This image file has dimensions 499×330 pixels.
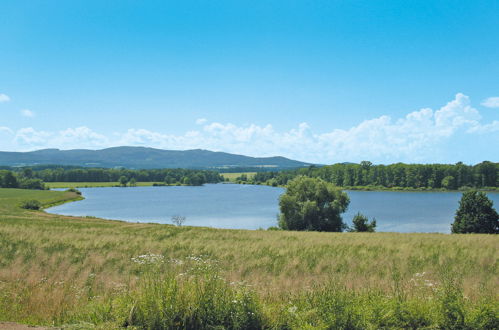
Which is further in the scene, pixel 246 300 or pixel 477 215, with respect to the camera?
pixel 477 215

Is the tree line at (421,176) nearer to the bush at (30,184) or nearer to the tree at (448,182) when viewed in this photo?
the tree at (448,182)

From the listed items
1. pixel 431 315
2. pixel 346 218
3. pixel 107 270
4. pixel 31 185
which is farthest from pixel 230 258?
pixel 31 185

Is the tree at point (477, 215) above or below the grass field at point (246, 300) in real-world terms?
below

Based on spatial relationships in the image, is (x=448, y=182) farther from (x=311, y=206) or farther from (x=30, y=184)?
(x=30, y=184)

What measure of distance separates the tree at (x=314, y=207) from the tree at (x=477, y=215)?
1445cm

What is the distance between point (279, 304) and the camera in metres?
6.27

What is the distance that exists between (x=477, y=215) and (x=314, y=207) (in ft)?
62.4

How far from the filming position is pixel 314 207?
51.2m

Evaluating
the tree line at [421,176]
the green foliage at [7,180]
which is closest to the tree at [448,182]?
the tree line at [421,176]

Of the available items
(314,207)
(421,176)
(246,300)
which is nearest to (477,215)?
(314,207)

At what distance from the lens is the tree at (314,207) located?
51.7m

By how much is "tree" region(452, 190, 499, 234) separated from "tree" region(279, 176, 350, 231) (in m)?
14.5

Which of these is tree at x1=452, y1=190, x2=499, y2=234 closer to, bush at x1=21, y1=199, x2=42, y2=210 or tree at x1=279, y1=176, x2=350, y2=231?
tree at x1=279, y1=176, x2=350, y2=231

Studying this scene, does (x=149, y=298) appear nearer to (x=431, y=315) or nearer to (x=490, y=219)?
(x=431, y=315)
